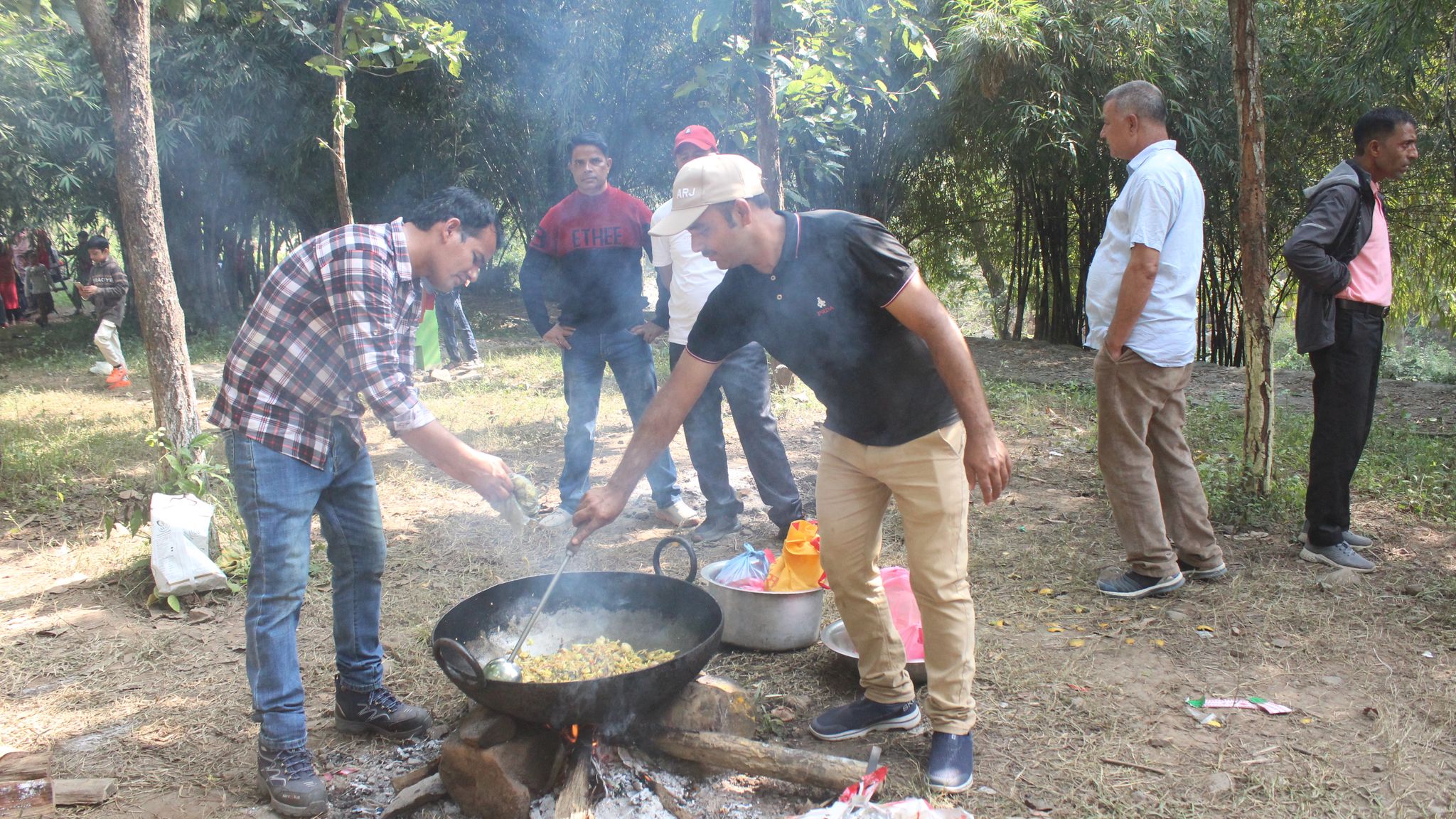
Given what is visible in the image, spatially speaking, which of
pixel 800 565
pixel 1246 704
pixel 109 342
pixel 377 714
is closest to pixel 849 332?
pixel 800 565

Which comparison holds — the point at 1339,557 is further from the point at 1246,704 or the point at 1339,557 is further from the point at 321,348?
the point at 321,348

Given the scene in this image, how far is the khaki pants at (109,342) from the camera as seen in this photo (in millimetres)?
9852

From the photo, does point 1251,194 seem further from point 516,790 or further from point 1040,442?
point 516,790

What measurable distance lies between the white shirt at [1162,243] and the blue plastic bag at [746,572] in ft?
5.89

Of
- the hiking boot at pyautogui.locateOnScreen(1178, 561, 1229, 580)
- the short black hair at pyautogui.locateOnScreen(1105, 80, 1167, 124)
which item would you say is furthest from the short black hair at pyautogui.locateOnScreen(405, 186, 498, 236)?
the hiking boot at pyautogui.locateOnScreen(1178, 561, 1229, 580)

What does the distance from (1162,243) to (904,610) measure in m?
1.84

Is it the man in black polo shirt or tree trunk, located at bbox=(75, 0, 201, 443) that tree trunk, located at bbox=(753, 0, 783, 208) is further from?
the man in black polo shirt

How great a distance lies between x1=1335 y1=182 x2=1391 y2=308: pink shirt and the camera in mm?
3906

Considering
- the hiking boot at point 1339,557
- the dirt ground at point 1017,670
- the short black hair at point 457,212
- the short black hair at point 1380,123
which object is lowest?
the dirt ground at point 1017,670

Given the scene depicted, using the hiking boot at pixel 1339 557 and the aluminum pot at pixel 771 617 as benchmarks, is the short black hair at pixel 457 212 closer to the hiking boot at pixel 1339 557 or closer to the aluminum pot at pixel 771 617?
the aluminum pot at pixel 771 617

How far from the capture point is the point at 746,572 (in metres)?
3.60

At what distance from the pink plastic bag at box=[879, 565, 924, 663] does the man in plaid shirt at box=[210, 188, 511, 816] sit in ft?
5.14

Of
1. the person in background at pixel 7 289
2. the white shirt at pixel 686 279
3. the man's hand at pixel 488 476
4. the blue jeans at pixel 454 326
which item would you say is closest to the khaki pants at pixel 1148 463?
the white shirt at pixel 686 279

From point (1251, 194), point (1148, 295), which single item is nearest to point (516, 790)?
point (1148, 295)
